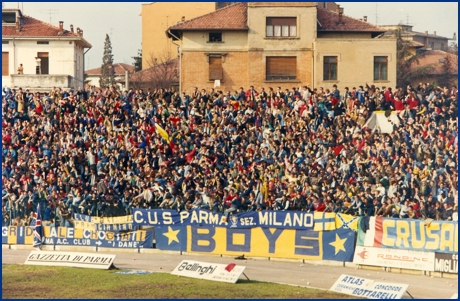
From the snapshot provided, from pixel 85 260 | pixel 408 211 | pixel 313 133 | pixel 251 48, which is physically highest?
pixel 251 48

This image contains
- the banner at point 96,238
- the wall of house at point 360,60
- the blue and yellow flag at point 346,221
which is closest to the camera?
the blue and yellow flag at point 346,221

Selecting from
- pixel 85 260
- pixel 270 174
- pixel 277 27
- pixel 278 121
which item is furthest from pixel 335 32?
pixel 85 260

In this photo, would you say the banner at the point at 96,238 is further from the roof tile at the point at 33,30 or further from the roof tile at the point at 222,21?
the roof tile at the point at 33,30

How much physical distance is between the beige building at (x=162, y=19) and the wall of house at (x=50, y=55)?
840cm

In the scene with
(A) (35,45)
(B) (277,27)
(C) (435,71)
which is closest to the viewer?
(B) (277,27)

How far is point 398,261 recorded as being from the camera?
31.1 m

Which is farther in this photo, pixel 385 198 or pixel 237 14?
pixel 237 14

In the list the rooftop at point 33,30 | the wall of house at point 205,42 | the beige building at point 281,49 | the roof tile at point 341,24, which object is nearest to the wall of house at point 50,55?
the rooftop at point 33,30

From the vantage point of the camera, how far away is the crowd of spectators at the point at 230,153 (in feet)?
111

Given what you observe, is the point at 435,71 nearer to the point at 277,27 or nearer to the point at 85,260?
the point at 277,27

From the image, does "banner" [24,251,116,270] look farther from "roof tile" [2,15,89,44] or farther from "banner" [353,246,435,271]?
"roof tile" [2,15,89,44]

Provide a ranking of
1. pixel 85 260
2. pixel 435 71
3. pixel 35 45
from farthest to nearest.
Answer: pixel 435 71
pixel 35 45
pixel 85 260

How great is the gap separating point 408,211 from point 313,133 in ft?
25.6

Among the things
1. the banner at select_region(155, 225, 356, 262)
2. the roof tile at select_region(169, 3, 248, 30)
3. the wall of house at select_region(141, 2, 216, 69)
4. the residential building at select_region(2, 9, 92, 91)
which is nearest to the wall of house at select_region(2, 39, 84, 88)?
the residential building at select_region(2, 9, 92, 91)
